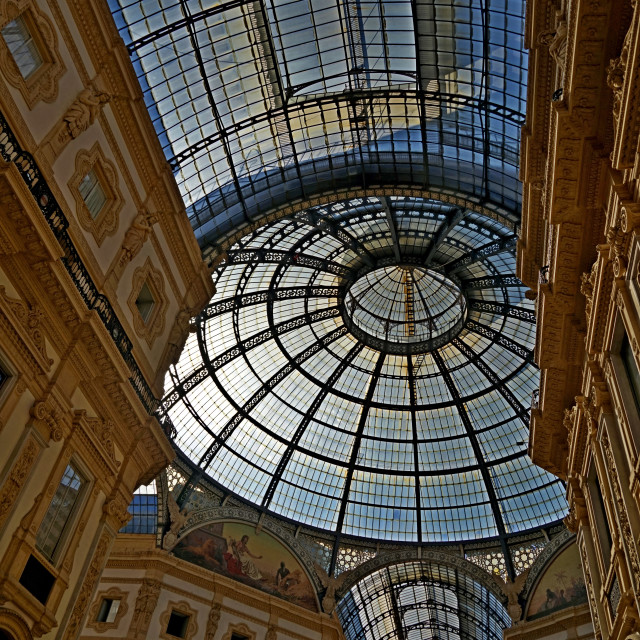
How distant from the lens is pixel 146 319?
61.0 ft

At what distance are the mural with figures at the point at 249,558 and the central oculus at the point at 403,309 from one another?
12.9 m

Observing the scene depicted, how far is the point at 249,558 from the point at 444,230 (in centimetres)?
1880

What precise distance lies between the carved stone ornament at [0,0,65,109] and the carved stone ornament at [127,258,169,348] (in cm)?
543

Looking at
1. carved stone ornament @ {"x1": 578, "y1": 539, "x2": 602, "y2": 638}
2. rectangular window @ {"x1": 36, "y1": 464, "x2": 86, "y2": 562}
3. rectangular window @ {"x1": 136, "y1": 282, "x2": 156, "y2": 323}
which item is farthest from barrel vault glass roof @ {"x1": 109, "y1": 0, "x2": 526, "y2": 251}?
carved stone ornament @ {"x1": 578, "y1": 539, "x2": 602, "y2": 638}

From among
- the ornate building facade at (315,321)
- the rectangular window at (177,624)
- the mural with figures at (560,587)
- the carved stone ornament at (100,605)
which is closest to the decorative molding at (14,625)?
the ornate building facade at (315,321)

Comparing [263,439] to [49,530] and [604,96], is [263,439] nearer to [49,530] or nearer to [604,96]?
[49,530]

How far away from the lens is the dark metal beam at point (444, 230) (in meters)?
30.3

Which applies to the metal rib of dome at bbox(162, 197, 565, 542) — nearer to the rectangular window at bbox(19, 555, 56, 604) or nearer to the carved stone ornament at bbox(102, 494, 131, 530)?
the carved stone ornament at bbox(102, 494, 131, 530)

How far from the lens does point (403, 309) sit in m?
40.5

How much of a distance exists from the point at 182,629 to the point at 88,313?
18763 mm

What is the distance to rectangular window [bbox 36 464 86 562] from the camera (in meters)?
13.9

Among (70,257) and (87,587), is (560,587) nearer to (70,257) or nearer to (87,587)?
(87,587)

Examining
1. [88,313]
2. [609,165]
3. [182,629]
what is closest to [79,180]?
[88,313]

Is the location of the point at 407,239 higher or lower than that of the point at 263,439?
higher
